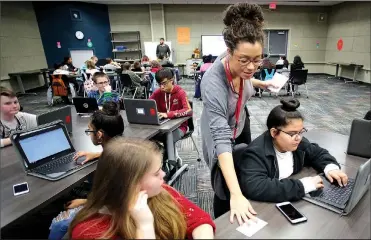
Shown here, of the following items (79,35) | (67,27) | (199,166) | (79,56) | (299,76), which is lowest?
(199,166)

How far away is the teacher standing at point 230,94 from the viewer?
1.06 meters

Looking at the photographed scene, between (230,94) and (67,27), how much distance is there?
9586mm

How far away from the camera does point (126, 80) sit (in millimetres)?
6207

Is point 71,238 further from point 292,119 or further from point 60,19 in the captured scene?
point 60,19

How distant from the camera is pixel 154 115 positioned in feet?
7.23

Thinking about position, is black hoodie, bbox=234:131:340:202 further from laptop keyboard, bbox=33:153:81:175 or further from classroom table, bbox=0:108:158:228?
laptop keyboard, bbox=33:153:81:175

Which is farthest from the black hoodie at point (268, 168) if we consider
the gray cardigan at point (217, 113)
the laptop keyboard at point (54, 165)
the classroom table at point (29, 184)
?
the laptop keyboard at point (54, 165)

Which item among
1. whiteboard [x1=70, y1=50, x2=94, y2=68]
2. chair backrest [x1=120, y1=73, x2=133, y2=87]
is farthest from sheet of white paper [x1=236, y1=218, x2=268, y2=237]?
whiteboard [x1=70, y1=50, x2=94, y2=68]

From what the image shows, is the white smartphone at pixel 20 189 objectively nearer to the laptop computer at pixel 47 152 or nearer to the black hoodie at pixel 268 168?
the laptop computer at pixel 47 152

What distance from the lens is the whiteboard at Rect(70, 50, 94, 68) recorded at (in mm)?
9398

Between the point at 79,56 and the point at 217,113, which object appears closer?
the point at 217,113

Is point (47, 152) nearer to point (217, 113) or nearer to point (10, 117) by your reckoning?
point (10, 117)

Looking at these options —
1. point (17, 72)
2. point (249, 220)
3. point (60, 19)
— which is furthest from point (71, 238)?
point (60, 19)

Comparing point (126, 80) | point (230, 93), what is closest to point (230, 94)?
point (230, 93)
